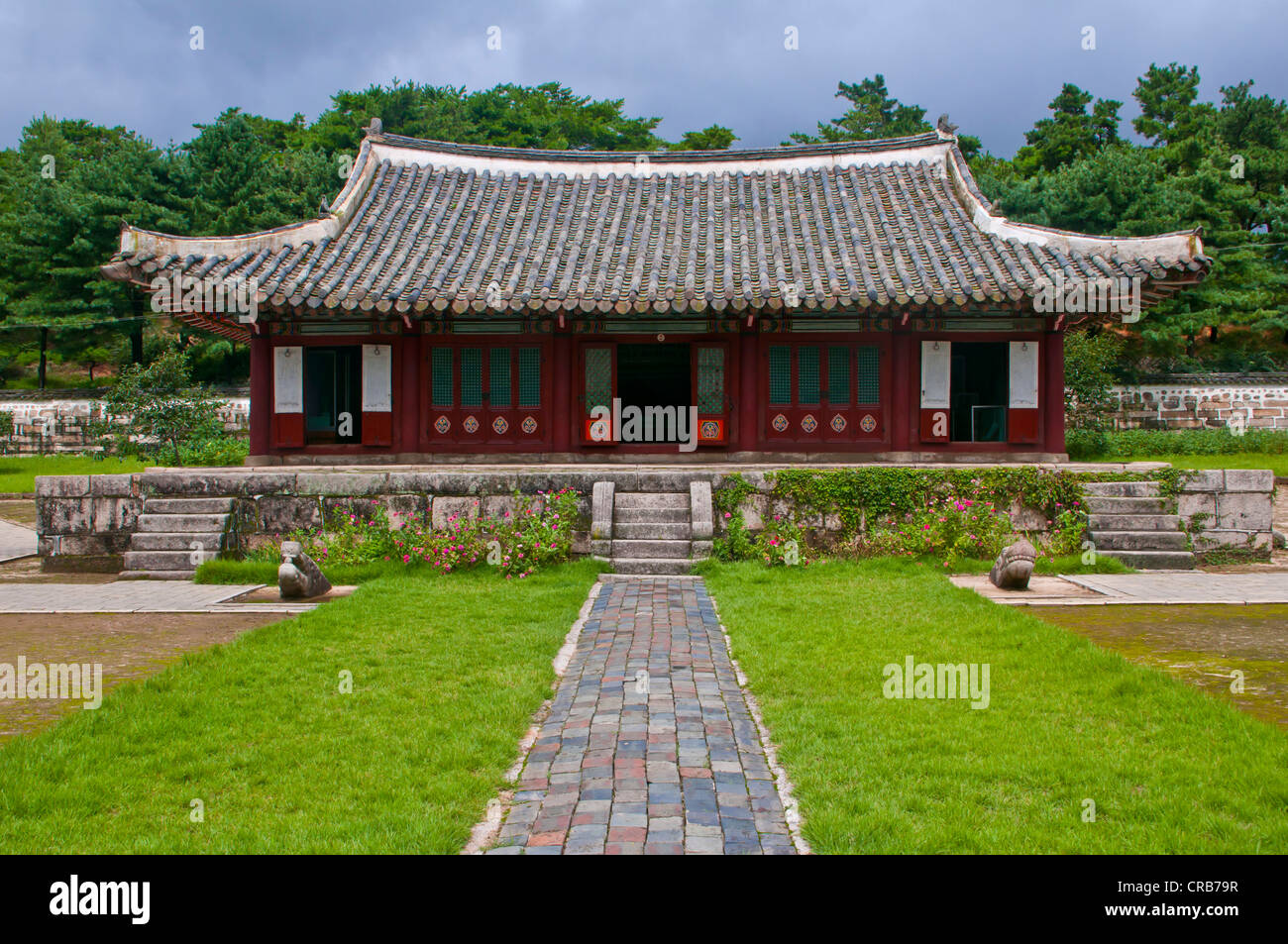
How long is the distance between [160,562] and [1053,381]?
46.4ft

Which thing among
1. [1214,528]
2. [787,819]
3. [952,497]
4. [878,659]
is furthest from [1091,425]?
[787,819]

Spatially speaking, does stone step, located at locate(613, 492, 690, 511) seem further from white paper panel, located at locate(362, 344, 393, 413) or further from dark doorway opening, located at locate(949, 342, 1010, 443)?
dark doorway opening, located at locate(949, 342, 1010, 443)

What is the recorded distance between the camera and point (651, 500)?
1328 centimetres

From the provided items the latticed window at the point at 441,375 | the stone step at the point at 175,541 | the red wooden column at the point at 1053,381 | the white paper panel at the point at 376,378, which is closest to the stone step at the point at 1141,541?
the red wooden column at the point at 1053,381

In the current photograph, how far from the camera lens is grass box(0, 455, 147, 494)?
24.2 meters

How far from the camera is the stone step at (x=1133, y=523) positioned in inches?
498

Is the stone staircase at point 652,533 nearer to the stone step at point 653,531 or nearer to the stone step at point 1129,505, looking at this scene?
the stone step at point 653,531

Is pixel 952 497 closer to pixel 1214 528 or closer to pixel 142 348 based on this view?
pixel 1214 528

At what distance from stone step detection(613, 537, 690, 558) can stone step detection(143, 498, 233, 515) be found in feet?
19.1

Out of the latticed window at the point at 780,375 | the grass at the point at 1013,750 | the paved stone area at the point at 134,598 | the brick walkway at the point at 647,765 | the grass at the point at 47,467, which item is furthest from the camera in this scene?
the grass at the point at 47,467

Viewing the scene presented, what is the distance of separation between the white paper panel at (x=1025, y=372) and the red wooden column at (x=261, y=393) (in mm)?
12757

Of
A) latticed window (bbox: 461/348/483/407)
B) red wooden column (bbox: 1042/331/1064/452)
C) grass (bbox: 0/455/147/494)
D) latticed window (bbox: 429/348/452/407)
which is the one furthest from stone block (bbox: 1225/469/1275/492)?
grass (bbox: 0/455/147/494)

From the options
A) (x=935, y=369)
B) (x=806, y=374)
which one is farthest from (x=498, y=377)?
(x=935, y=369)

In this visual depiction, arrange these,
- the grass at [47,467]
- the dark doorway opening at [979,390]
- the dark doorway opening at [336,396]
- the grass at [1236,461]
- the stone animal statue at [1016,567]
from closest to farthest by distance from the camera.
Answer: the stone animal statue at [1016,567], the dark doorway opening at [979,390], the dark doorway opening at [336,396], the grass at [1236,461], the grass at [47,467]
